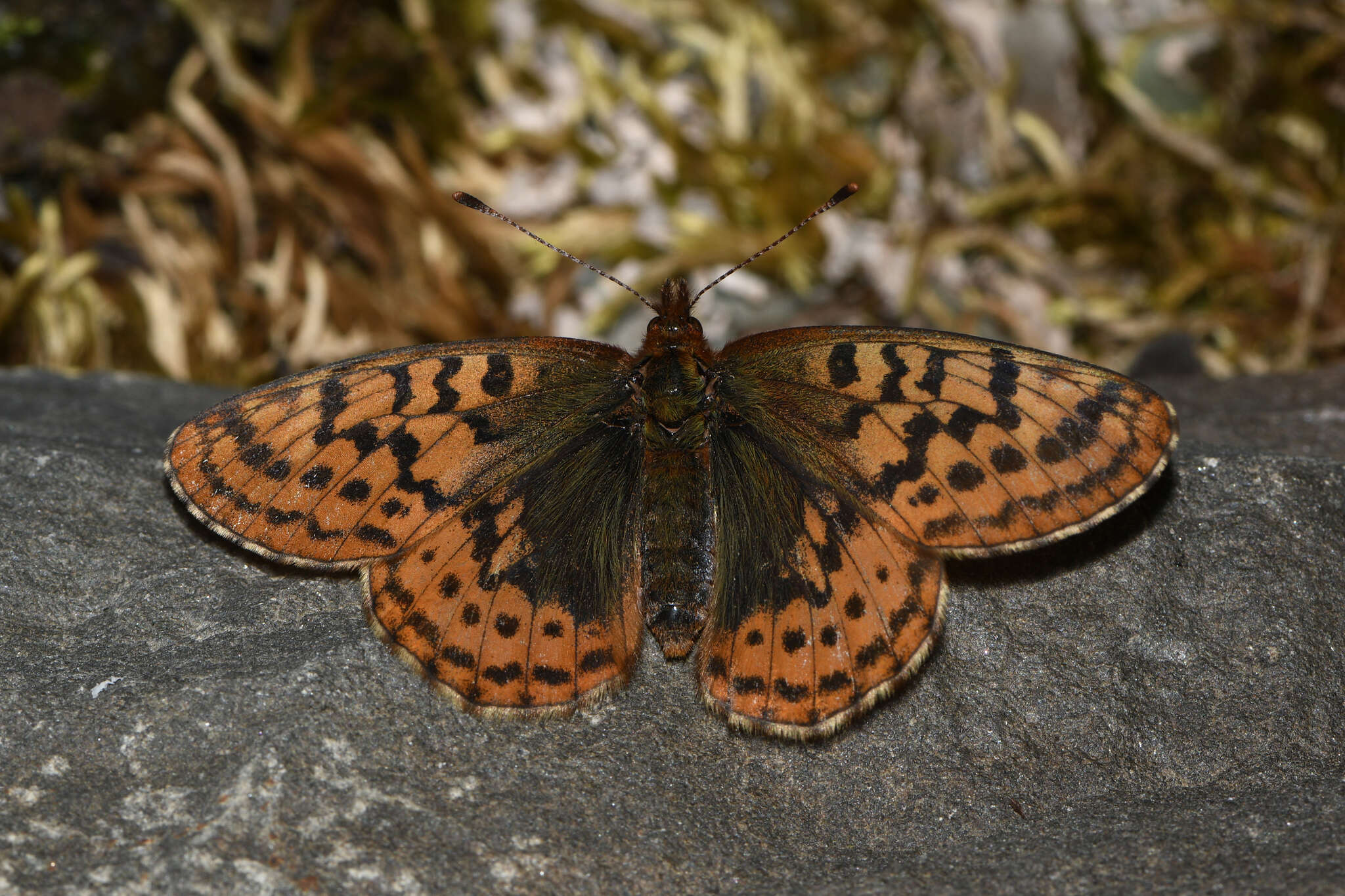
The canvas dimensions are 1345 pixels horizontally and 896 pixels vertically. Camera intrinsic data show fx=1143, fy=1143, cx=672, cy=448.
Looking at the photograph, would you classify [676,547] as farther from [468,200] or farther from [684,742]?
[468,200]

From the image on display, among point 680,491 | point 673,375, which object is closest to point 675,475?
point 680,491

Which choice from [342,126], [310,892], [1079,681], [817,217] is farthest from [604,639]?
[342,126]

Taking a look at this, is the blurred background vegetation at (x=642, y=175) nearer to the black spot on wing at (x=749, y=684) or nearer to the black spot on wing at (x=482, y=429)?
the black spot on wing at (x=482, y=429)

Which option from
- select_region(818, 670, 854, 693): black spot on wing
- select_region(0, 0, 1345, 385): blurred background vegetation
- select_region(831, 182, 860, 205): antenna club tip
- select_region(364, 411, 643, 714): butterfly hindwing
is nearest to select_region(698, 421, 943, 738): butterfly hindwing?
select_region(818, 670, 854, 693): black spot on wing

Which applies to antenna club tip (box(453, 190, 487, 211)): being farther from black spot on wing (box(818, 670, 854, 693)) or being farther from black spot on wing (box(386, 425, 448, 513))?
black spot on wing (box(818, 670, 854, 693))

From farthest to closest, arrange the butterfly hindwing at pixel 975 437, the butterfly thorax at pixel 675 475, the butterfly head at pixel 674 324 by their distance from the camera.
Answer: the butterfly head at pixel 674 324 → the butterfly thorax at pixel 675 475 → the butterfly hindwing at pixel 975 437

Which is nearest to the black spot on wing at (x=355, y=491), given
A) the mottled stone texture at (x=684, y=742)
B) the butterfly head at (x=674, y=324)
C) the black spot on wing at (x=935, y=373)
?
the mottled stone texture at (x=684, y=742)
